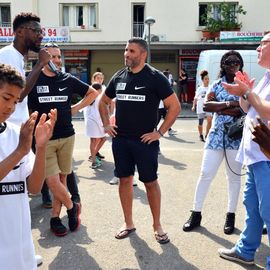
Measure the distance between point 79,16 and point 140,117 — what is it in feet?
65.6

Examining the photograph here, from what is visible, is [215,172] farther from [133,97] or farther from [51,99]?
[51,99]

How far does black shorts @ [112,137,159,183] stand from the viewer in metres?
3.91

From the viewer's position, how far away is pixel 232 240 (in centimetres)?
399

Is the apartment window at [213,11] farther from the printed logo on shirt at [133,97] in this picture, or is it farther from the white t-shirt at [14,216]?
the white t-shirt at [14,216]

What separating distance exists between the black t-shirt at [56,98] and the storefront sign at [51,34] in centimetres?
1733

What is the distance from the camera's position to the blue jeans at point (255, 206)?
9.79ft

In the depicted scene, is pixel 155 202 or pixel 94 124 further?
pixel 94 124

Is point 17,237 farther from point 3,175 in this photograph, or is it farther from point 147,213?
point 147,213

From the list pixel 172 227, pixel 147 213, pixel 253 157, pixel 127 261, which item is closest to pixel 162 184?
pixel 147 213

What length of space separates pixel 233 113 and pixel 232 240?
132 centimetres

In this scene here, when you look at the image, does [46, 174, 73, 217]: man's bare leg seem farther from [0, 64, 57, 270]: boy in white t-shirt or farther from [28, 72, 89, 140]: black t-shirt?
[0, 64, 57, 270]: boy in white t-shirt

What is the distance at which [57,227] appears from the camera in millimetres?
4141

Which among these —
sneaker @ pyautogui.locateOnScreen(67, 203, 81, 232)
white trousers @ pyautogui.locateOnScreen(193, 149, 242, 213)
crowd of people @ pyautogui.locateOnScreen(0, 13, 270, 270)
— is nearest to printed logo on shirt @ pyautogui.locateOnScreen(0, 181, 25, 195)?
crowd of people @ pyautogui.locateOnScreen(0, 13, 270, 270)

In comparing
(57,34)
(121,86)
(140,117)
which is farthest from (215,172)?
(57,34)
